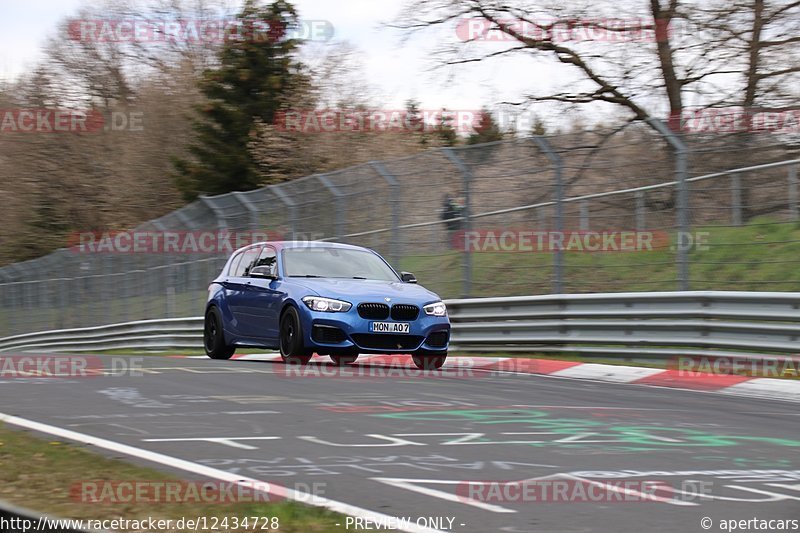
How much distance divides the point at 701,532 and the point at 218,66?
5184 cm

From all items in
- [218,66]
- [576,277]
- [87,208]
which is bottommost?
[576,277]

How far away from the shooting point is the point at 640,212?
14.8 meters

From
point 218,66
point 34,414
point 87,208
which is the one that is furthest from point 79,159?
point 34,414

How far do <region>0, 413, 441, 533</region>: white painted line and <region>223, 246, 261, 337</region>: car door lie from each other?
6929mm

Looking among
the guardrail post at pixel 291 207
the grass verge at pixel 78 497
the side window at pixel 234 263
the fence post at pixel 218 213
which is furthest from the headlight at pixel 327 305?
the fence post at pixel 218 213

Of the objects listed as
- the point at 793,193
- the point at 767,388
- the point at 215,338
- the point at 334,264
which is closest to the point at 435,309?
the point at 334,264

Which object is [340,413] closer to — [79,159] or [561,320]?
[561,320]

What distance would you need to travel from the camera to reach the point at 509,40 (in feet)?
79.6

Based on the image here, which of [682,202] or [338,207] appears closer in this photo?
[682,202]

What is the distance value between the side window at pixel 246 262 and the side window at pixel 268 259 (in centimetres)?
21

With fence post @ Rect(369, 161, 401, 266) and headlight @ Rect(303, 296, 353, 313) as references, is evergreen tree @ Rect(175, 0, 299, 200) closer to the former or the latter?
fence post @ Rect(369, 161, 401, 266)

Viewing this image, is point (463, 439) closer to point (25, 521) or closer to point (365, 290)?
point (25, 521)

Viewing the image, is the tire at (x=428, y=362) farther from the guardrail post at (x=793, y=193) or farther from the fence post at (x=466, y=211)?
the guardrail post at (x=793, y=193)

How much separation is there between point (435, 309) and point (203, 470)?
315 inches
